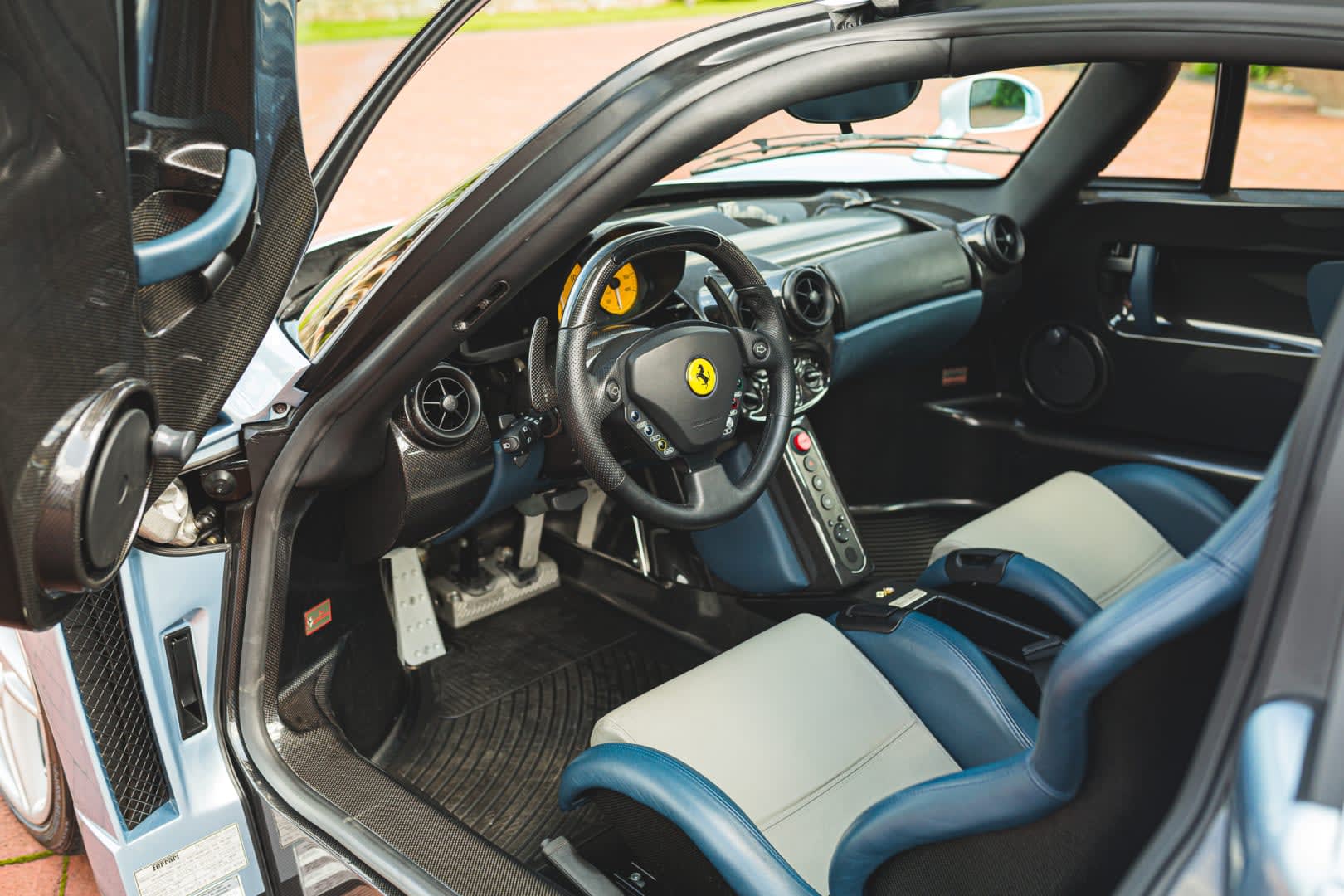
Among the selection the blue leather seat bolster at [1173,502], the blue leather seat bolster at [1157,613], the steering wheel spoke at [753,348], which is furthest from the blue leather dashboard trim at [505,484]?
the blue leather seat bolster at [1157,613]

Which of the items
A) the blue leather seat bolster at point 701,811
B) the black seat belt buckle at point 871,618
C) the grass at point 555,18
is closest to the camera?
the blue leather seat bolster at point 701,811

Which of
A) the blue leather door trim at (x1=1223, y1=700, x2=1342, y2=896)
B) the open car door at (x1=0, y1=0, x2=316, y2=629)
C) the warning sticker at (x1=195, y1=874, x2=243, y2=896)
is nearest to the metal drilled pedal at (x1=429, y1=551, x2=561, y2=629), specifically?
the warning sticker at (x1=195, y1=874, x2=243, y2=896)

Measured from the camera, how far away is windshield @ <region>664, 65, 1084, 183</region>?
2723 millimetres

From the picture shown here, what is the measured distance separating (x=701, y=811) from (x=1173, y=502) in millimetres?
1350

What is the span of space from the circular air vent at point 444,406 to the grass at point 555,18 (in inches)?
635

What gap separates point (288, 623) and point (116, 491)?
28.1 inches

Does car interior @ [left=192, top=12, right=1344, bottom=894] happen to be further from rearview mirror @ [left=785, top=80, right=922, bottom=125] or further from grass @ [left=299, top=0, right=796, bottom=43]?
grass @ [left=299, top=0, right=796, bottom=43]

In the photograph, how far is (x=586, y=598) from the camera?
114 inches

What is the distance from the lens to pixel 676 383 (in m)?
1.84

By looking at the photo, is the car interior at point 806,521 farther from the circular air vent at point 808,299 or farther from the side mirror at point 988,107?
the side mirror at point 988,107

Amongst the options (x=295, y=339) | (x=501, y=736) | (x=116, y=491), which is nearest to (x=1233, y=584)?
(x=116, y=491)

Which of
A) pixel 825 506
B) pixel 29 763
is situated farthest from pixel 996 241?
pixel 29 763

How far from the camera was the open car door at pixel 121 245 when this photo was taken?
0.96 m

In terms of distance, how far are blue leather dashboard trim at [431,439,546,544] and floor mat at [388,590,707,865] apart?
21.1 inches
